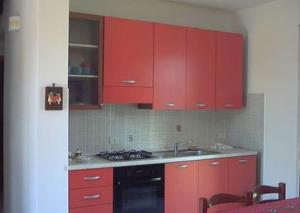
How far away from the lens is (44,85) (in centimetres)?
298

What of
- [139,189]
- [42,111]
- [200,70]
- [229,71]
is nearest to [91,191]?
[139,189]

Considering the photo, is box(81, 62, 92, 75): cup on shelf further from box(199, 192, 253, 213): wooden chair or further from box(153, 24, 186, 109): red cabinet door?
box(199, 192, 253, 213): wooden chair

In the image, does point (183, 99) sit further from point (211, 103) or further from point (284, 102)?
point (284, 102)

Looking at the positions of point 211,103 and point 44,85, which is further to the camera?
point 211,103

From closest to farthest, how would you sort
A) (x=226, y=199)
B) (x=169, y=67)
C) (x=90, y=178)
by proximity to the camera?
(x=226, y=199) → (x=90, y=178) → (x=169, y=67)

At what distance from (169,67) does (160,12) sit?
2.36ft

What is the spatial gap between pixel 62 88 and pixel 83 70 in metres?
0.51

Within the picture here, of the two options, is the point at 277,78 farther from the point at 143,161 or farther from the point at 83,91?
the point at 83,91

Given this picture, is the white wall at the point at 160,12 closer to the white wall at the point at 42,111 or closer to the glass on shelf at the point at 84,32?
the glass on shelf at the point at 84,32

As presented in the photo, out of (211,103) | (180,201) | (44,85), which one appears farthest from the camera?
(211,103)

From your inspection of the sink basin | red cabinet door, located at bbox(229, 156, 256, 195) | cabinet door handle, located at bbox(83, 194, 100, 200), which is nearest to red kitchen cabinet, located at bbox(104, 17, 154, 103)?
the sink basin

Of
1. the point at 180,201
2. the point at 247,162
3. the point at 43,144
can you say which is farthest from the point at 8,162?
the point at 247,162

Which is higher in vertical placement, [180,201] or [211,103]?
[211,103]

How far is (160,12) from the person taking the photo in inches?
165
